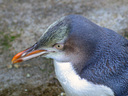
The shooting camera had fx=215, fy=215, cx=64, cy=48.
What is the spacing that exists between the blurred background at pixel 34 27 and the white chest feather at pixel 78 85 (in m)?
0.94

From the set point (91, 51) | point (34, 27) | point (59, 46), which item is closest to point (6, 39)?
point (34, 27)

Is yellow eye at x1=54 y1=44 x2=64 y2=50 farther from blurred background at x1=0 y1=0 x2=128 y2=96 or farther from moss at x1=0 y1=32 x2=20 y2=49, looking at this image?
moss at x1=0 y1=32 x2=20 y2=49

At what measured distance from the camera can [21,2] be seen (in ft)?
16.1

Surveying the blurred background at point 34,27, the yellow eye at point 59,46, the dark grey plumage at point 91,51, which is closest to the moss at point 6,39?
the blurred background at point 34,27

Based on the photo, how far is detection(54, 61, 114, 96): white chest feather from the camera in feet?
7.59

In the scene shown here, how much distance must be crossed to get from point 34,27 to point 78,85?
230 cm

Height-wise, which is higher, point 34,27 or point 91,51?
point 91,51

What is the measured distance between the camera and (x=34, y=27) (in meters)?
4.36

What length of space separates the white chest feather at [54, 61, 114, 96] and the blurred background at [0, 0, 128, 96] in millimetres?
943

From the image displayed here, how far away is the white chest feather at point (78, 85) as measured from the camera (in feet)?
7.59

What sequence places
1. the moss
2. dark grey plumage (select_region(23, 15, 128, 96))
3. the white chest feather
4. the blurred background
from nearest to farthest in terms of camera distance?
dark grey plumage (select_region(23, 15, 128, 96)) < the white chest feather < the blurred background < the moss

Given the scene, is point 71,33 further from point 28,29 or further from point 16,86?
point 28,29

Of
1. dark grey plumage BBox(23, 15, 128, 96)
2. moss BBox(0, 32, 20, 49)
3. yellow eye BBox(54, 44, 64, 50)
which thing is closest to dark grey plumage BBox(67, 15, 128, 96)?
dark grey plumage BBox(23, 15, 128, 96)

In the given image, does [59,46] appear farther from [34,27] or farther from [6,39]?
[34,27]
